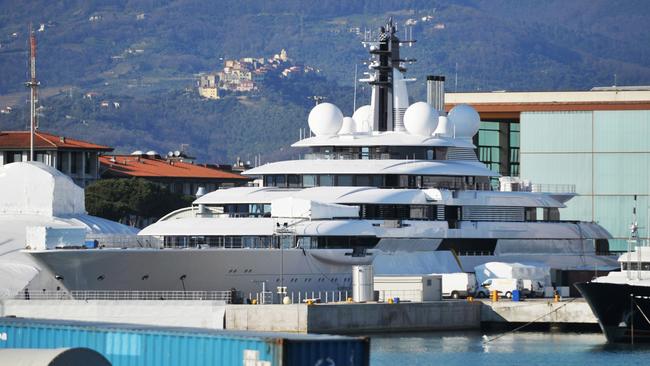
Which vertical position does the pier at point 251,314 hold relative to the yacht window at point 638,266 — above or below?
below

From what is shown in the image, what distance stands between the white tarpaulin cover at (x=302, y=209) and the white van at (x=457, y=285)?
5499 millimetres

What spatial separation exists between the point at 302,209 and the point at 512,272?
33.6ft

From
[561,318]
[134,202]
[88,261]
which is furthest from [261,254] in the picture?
[134,202]

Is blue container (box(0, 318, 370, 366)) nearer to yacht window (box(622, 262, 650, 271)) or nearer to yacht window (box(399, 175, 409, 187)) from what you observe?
yacht window (box(622, 262, 650, 271))

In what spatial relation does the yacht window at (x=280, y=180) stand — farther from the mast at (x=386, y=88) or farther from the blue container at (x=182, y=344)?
the blue container at (x=182, y=344)

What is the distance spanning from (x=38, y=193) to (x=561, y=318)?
24.3 m

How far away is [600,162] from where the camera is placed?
96250 millimetres

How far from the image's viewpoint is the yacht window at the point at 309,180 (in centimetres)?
7687

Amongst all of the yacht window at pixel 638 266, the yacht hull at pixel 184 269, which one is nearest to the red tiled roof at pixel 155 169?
the yacht hull at pixel 184 269

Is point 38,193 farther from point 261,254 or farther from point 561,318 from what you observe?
point 561,318

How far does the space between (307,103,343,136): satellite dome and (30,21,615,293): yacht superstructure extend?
7 cm

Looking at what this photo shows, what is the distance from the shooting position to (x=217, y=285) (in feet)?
220

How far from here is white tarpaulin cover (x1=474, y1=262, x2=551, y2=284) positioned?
7431 centimetres

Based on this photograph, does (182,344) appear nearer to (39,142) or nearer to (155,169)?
(39,142)
